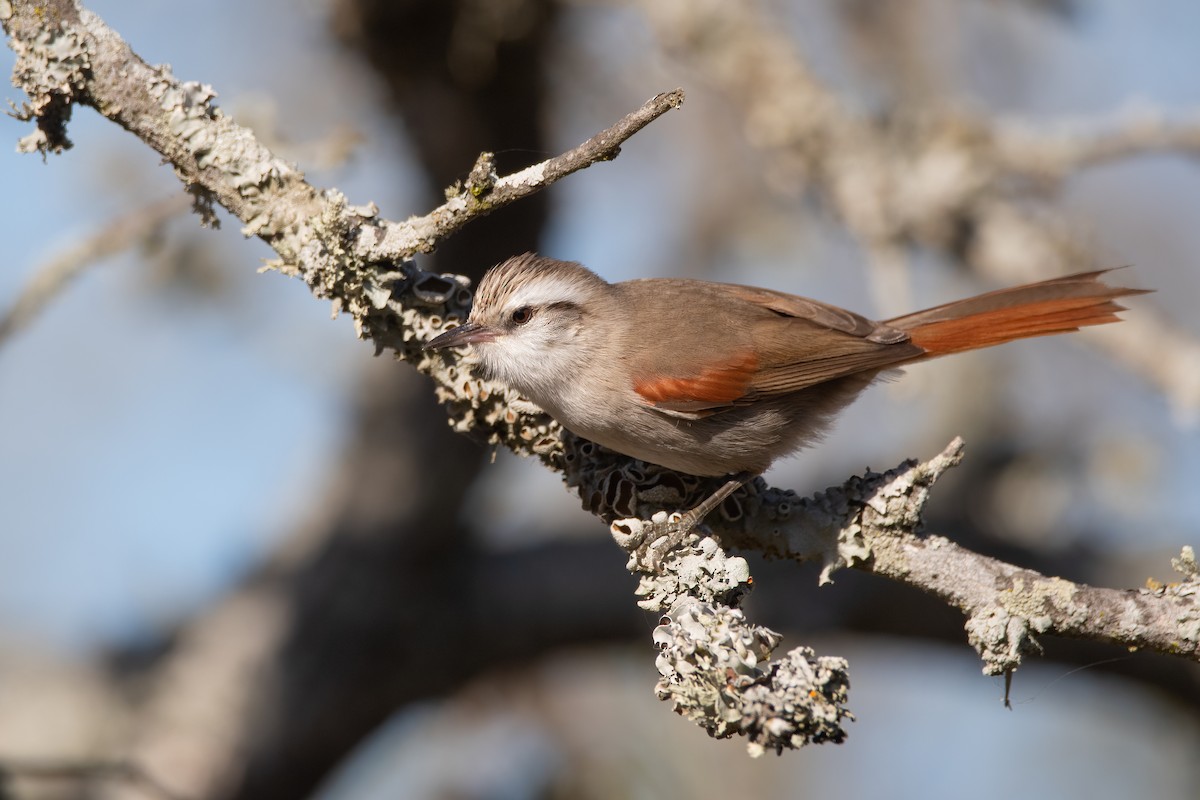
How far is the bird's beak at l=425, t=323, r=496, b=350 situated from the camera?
3.21 metres

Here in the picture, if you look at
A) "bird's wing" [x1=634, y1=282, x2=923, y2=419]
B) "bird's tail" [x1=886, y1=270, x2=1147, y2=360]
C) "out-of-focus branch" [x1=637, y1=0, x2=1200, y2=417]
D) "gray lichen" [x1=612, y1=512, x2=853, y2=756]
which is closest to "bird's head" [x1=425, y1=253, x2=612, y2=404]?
"bird's wing" [x1=634, y1=282, x2=923, y2=419]

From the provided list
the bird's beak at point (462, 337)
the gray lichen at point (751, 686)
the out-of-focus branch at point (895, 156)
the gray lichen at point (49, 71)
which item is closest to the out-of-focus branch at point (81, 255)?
the gray lichen at point (49, 71)

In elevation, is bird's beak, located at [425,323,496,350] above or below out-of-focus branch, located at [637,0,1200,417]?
below

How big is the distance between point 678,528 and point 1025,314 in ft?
5.32

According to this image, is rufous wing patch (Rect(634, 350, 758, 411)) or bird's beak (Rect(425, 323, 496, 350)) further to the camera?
rufous wing patch (Rect(634, 350, 758, 411))

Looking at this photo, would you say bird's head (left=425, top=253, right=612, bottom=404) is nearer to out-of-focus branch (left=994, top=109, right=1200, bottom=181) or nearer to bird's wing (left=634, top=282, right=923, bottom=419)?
bird's wing (left=634, top=282, right=923, bottom=419)

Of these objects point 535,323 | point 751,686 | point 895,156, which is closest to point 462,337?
point 535,323

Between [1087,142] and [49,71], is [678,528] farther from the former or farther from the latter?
[1087,142]

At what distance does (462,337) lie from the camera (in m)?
3.28

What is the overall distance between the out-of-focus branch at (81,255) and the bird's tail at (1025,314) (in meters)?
2.68

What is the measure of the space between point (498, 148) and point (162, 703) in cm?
395

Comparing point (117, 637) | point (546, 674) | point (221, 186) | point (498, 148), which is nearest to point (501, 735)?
point (546, 674)

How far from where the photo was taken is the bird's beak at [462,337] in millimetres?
3211

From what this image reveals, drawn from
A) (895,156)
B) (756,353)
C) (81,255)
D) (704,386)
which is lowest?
(704,386)
